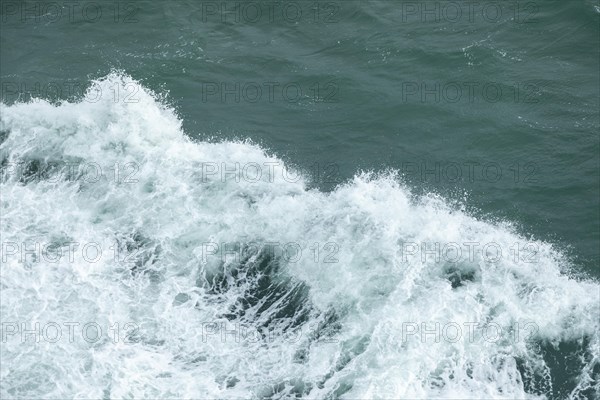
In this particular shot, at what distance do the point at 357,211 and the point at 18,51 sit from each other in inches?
554

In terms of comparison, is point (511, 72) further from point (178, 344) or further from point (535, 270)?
point (178, 344)

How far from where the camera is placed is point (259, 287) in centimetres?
1745

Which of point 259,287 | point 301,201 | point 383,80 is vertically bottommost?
point 259,287

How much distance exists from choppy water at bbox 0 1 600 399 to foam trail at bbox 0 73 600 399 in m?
0.05

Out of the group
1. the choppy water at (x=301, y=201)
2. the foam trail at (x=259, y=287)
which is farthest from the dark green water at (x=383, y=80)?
the foam trail at (x=259, y=287)

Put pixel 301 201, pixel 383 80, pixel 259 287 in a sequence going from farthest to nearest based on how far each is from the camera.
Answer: pixel 383 80
pixel 301 201
pixel 259 287

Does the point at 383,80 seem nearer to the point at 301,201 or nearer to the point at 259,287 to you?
the point at 301,201

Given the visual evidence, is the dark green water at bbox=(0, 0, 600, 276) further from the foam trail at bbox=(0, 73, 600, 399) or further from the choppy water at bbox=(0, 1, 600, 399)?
the foam trail at bbox=(0, 73, 600, 399)

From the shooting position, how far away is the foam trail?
15367 mm

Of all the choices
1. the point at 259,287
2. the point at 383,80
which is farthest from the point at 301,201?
the point at 383,80

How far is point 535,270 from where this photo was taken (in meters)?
Result: 17.7

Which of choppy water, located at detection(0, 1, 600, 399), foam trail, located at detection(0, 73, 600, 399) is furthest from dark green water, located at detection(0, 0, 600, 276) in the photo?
foam trail, located at detection(0, 73, 600, 399)

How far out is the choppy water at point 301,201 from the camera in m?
15.7

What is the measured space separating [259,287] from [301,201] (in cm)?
295
